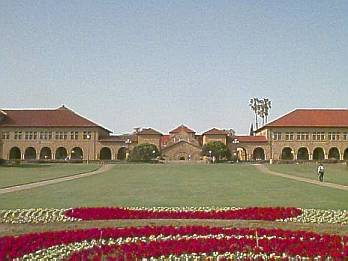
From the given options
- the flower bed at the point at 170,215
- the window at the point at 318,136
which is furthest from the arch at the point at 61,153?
the flower bed at the point at 170,215

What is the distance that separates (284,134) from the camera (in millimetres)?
83062

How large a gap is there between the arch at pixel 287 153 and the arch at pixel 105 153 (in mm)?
29493

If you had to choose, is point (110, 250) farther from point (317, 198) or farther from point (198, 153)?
point (198, 153)

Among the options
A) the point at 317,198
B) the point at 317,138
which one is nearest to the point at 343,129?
the point at 317,138

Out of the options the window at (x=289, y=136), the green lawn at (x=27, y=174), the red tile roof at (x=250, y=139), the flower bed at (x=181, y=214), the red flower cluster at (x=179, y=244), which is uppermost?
the window at (x=289, y=136)

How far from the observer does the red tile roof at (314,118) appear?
83125 mm

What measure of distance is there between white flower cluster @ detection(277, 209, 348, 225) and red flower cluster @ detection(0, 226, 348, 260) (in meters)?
2.59

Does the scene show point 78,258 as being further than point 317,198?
No

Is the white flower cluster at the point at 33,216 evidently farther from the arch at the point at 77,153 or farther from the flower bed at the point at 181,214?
the arch at the point at 77,153

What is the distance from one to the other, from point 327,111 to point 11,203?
255ft

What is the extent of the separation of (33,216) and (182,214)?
3.57m

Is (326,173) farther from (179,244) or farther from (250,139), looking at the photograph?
(250,139)

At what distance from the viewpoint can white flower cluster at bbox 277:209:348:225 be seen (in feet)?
37.2

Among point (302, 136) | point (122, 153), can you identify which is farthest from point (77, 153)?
point (302, 136)
